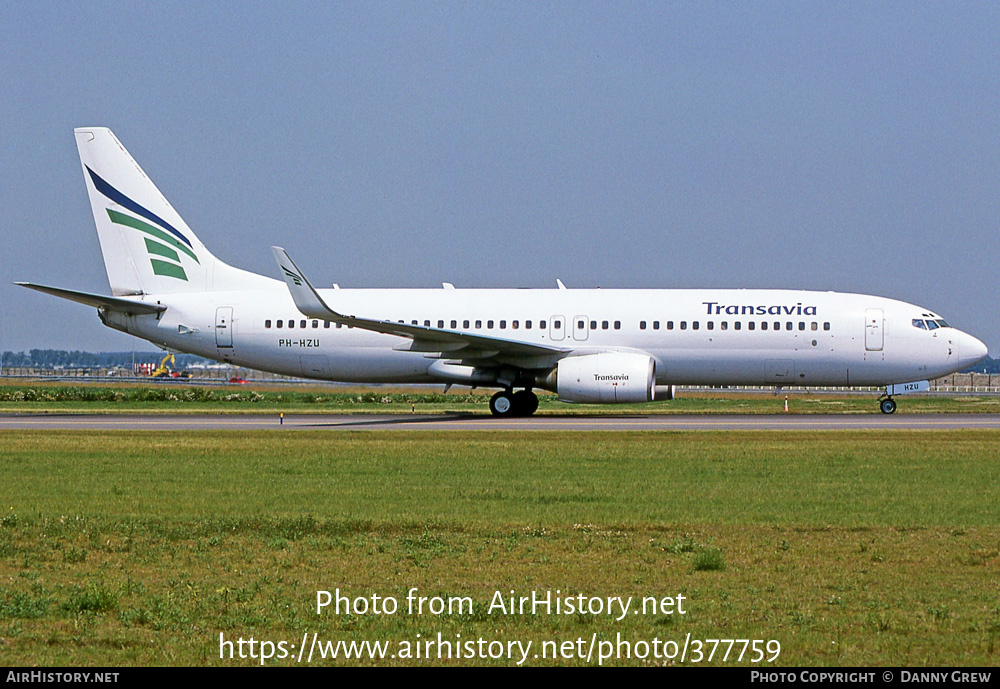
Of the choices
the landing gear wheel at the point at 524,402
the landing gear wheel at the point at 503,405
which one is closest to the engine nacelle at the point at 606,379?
the landing gear wheel at the point at 503,405

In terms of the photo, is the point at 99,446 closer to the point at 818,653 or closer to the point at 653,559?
the point at 653,559

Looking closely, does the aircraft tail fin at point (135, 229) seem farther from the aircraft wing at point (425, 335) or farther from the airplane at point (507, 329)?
the aircraft wing at point (425, 335)

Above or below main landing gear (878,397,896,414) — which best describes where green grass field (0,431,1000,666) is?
below

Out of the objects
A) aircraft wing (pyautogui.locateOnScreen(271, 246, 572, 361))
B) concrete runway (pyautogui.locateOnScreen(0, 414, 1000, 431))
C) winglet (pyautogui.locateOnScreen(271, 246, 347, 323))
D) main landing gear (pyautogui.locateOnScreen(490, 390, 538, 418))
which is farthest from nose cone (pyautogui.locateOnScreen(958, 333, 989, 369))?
winglet (pyautogui.locateOnScreen(271, 246, 347, 323))

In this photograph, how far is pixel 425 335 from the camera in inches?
1328

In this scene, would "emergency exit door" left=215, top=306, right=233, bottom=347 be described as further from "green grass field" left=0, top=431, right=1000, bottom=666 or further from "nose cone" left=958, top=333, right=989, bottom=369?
"nose cone" left=958, top=333, right=989, bottom=369

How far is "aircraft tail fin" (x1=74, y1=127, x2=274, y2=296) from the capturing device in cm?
3841

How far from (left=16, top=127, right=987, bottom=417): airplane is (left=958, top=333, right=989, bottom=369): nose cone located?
5 cm

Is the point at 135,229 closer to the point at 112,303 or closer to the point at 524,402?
the point at 112,303

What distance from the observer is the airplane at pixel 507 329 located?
35.6 m

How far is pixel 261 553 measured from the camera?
11438 mm

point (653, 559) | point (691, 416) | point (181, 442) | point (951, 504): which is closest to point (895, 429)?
point (691, 416)

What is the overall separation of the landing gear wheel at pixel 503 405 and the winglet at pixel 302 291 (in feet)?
19.5
